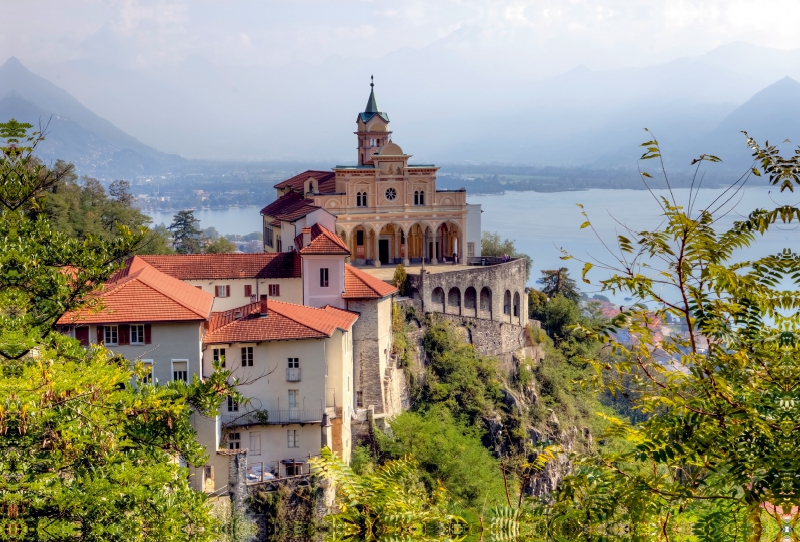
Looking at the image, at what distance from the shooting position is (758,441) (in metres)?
7.86

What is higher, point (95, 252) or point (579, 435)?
point (95, 252)

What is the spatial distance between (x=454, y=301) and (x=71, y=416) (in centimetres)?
2995

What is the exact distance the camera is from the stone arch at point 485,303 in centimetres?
4497

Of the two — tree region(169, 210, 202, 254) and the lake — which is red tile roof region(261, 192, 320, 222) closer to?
tree region(169, 210, 202, 254)

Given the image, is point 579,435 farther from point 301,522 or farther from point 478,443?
point 301,522

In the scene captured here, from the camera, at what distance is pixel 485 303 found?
45.3 m

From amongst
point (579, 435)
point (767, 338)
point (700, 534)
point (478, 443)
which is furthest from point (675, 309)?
point (579, 435)

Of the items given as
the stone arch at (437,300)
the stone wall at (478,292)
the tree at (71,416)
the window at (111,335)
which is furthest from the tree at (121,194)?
the tree at (71,416)

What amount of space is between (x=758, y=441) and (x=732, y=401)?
0.40m

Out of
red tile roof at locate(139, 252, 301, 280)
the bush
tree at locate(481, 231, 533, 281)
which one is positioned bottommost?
the bush

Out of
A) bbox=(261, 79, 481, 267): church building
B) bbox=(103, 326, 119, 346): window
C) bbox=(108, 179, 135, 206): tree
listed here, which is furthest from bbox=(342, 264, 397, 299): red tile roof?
bbox=(108, 179, 135, 206): tree

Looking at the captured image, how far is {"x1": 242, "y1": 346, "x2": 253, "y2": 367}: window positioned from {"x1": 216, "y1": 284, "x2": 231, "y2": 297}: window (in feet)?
28.5

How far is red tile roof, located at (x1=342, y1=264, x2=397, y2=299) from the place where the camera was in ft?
110

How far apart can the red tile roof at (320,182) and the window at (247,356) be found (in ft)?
73.7
